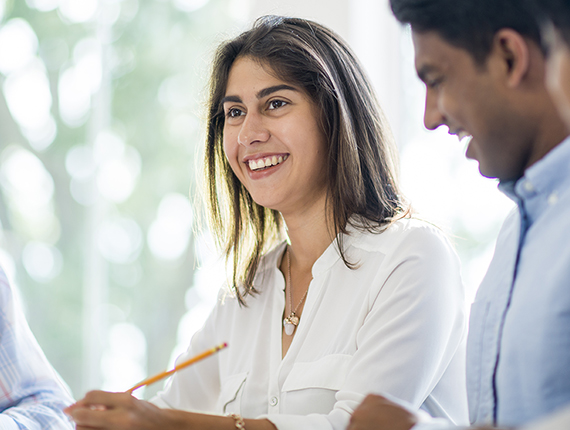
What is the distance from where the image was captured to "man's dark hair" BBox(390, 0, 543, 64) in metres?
0.80

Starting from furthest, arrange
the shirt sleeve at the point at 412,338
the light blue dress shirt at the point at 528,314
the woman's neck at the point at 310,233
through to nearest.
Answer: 1. the woman's neck at the point at 310,233
2. the shirt sleeve at the point at 412,338
3. the light blue dress shirt at the point at 528,314

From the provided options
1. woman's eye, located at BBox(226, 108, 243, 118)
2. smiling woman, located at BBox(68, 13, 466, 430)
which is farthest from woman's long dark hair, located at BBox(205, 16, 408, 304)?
woman's eye, located at BBox(226, 108, 243, 118)

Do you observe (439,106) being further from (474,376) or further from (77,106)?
(77,106)

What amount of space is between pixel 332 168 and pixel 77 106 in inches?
82.0

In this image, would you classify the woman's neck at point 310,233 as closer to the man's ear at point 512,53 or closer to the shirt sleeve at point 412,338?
the shirt sleeve at point 412,338

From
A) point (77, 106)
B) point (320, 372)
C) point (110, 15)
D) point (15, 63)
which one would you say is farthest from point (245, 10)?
point (320, 372)

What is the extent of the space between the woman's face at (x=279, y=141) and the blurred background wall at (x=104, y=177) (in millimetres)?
1553

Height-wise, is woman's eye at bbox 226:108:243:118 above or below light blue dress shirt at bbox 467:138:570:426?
above

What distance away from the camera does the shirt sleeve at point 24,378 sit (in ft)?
4.76

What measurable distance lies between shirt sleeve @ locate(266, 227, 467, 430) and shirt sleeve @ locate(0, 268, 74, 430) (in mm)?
601

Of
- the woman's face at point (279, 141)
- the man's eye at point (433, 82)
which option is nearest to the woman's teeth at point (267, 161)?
the woman's face at point (279, 141)

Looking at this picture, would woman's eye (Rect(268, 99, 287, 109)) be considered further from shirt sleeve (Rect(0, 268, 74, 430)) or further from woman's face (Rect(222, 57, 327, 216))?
shirt sleeve (Rect(0, 268, 74, 430))

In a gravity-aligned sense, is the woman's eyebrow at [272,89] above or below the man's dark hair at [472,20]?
above

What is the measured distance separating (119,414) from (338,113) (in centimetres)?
92
